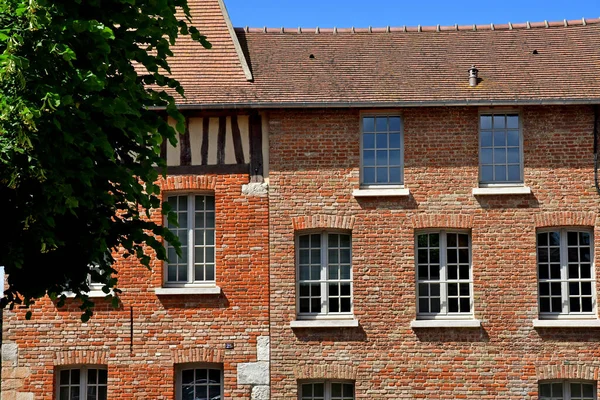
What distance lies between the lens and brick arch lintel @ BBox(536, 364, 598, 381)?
16594 mm

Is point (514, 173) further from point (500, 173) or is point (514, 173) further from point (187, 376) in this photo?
point (187, 376)

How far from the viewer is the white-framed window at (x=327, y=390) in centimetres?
1702

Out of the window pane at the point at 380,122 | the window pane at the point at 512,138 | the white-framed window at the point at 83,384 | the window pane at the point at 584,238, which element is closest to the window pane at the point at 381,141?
the window pane at the point at 380,122

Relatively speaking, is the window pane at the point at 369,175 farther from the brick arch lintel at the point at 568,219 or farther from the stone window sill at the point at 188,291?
the stone window sill at the point at 188,291

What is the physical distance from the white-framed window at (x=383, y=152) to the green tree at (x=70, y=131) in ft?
21.9

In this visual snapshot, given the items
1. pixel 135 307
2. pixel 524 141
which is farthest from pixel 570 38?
pixel 135 307

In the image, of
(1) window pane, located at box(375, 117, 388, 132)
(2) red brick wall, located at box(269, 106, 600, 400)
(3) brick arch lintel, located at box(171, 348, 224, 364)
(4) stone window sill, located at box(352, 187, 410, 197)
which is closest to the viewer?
(2) red brick wall, located at box(269, 106, 600, 400)

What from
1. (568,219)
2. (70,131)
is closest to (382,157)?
(568,219)

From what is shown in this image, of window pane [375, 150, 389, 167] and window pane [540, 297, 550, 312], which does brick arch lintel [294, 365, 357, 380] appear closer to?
window pane [540, 297, 550, 312]

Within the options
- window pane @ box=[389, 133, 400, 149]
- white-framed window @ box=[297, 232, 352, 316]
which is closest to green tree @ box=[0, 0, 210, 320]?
white-framed window @ box=[297, 232, 352, 316]

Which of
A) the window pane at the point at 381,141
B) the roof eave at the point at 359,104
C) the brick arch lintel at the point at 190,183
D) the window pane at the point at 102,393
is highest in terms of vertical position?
the roof eave at the point at 359,104

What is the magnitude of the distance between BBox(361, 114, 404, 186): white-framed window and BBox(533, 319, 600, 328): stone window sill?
11.4 ft

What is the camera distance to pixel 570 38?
19516 mm

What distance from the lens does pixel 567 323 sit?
1669cm
